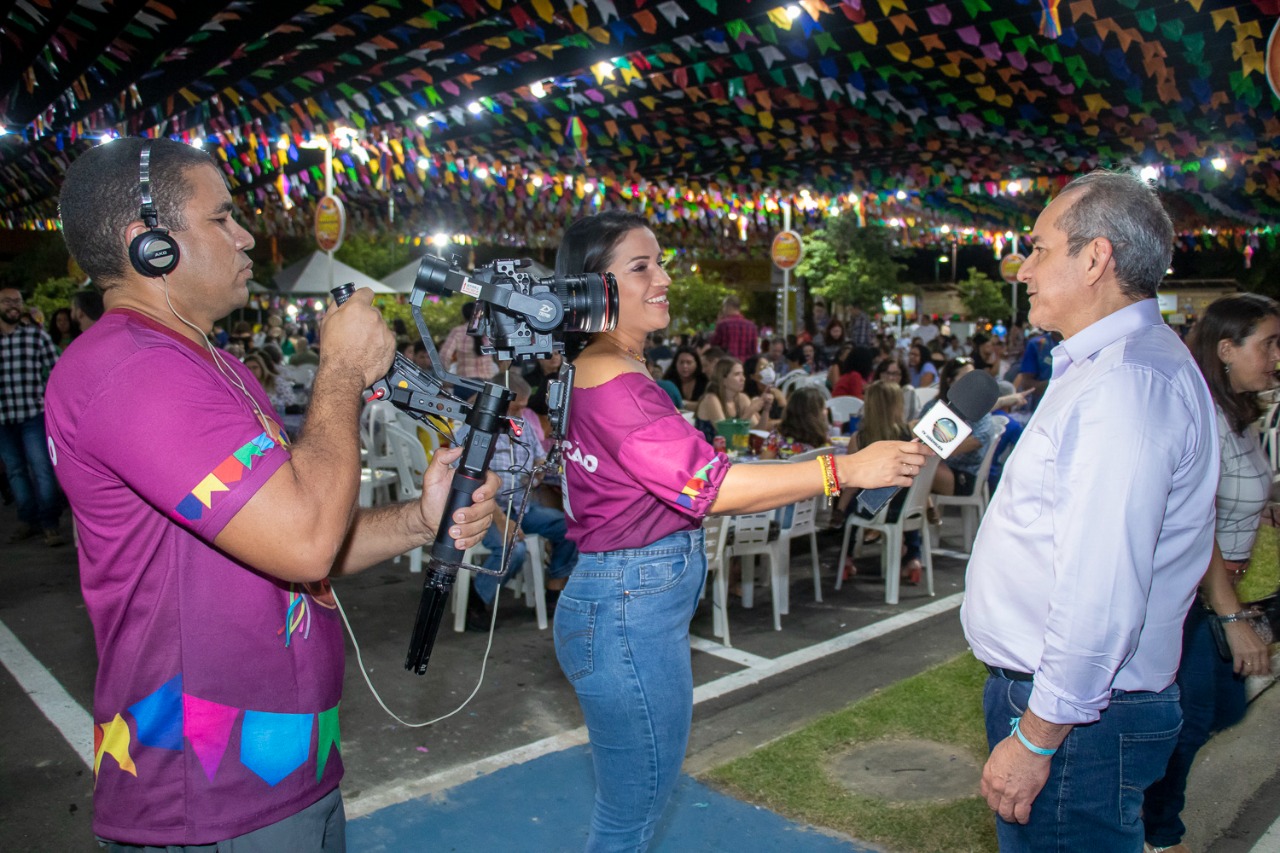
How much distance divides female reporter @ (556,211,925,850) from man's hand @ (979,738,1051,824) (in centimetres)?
65

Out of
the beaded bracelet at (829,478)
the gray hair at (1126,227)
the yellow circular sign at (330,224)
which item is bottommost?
the beaded bracelet at (829,478)

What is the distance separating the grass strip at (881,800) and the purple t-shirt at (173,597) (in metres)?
2.46

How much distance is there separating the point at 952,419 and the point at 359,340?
1148 mm

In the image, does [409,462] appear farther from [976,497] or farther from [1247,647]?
[1247,647]

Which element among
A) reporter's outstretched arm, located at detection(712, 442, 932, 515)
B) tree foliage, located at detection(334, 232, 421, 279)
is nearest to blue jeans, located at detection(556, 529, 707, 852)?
reporter's outstretched arm, located at detection(712, 442, 932, 515)

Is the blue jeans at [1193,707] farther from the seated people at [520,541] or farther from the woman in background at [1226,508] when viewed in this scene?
the seated people at [520,541]

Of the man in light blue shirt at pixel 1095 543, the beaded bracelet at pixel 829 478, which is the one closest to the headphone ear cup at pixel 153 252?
the beaded bracelet at pixel 829 478

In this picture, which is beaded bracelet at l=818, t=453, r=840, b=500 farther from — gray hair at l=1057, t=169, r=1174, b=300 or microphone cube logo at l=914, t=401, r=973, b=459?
gray hair at l=1057, t=169, r=1174, b=300

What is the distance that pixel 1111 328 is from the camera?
193cm

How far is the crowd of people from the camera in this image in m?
1.48

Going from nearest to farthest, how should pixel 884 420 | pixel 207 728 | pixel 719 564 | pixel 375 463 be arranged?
1. pixel 207 728
2. pixel 719 564
3. pixel 884 420
4. pixel 375 463

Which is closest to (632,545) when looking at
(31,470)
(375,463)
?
(375,463)

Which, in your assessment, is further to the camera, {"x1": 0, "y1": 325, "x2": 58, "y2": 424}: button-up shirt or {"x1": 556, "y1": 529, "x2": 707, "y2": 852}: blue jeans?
{"x1": 0, "y1": 325, "x2": 58, "y2": 424}: button-up shirt

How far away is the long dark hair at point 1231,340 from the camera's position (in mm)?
2969
